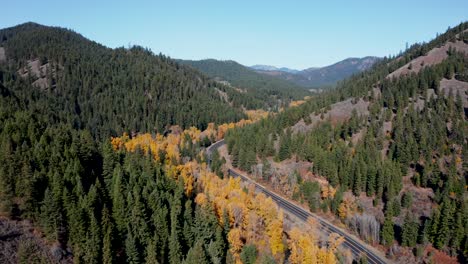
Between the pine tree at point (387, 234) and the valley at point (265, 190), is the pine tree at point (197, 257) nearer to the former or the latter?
the valley at point (265, 190)

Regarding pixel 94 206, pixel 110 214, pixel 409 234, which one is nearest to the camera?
pixel 94 206

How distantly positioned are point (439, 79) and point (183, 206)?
506ft

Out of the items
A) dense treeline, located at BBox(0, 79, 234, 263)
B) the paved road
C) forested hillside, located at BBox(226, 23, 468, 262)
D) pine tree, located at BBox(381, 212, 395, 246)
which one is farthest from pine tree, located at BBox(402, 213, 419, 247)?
dense treeline, located at BBox(0, 79, 234, 263)

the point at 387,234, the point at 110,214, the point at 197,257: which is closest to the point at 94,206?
the point at 110,214

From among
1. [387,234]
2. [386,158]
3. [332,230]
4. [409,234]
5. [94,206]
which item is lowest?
[332,230]

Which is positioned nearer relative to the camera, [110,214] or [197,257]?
[197,257]

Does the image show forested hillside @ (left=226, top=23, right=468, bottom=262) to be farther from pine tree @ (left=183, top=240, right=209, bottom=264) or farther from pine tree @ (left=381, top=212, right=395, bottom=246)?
pine tree @ (left=183, top=240, right=209, bottom=264)

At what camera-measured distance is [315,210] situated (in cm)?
11888

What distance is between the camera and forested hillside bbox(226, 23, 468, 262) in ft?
332

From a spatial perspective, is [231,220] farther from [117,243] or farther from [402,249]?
[402,249]

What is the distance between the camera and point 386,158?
463ft

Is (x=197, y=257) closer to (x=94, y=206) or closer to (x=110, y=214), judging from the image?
(x=110, y=214)

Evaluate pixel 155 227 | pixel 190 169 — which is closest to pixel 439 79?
pixel 190 169

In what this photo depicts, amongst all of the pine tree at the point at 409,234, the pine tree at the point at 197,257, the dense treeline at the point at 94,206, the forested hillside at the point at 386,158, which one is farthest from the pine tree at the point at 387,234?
the pine tree at the point at 197,257
